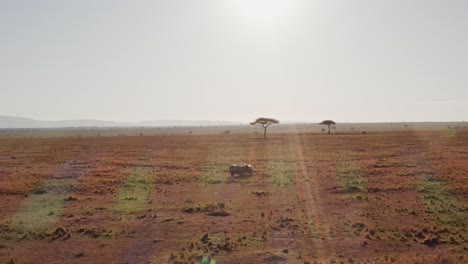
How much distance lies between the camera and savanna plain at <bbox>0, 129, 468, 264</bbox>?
596 inches

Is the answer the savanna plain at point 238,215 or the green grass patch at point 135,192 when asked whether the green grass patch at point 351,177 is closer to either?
the savanna plain at point 238,215

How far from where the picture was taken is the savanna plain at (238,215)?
49.6 feet

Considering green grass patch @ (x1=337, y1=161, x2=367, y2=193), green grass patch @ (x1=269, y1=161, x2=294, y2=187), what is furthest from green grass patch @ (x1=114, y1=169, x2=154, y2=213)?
green grass patch @ (x1=337, y1=161, x2=367, y2=193)

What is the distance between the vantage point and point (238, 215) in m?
21.0

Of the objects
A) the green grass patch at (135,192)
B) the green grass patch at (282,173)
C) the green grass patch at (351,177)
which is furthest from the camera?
the green grass patch at (282,173)

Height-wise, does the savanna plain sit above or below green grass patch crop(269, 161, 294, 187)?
below

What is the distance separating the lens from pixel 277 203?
23.7 meters

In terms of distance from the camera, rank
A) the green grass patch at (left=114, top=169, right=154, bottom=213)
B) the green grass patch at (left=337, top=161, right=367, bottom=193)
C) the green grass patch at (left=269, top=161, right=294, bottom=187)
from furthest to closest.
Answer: the green grass patch at (left=269, top=161, right=294, bottom=187) → the green grass patch at (left=337, top=161, right=367, bottom=193) → the green grass patch at (left=114, top=169, right=154, bottom=213)

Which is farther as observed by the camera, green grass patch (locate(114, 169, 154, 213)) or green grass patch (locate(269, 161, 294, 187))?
green grass patch (locate(269, 161, 294, 187))

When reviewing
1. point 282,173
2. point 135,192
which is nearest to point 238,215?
point 135,192

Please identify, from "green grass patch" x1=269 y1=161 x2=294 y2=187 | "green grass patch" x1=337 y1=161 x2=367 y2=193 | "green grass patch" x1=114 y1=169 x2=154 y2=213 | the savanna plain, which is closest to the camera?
the savanna plain

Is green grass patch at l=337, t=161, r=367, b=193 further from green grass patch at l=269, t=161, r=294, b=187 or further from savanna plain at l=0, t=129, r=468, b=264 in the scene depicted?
green grass patch at l=269, t=161, r=294, b=187

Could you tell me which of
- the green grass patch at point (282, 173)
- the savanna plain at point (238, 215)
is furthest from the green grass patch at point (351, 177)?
the green grass patch at point (282, 173)

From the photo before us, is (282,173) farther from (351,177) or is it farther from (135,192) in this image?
(135,192)
